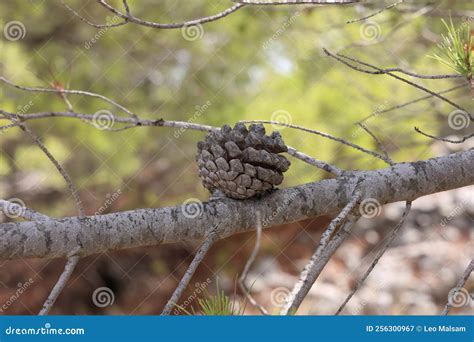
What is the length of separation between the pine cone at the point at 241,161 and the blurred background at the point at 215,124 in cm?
157

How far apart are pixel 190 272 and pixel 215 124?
2.26 m

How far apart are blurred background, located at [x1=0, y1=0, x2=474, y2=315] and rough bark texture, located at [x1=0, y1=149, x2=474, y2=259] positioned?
58.8 inches

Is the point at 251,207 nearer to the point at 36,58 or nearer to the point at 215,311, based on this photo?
→ the point at 215,311

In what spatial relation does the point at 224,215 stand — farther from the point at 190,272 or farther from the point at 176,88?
the point at 176,88

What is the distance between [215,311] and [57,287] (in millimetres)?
293

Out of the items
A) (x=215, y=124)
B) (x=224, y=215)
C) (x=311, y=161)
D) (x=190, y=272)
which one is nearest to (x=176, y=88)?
(x=215, y=124)

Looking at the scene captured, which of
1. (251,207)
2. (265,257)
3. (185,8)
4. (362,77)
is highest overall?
(185,8)

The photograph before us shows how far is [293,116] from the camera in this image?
2992 mm

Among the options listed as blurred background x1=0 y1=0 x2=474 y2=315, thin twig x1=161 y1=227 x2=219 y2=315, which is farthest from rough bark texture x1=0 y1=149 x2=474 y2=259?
blurred background x1=0 y1=0 x2=474 y2=315

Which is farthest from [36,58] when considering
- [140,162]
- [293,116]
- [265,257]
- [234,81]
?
[265,257]

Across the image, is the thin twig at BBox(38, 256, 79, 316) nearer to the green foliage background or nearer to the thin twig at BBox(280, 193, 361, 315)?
the thin twig at BBox(280, 193, 361, 315)

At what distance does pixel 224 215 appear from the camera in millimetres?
1046

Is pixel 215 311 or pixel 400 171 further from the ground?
pixel 400 171

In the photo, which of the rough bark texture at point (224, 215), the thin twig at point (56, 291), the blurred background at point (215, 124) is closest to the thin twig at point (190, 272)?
the rough bark texture at point (224, 215)
